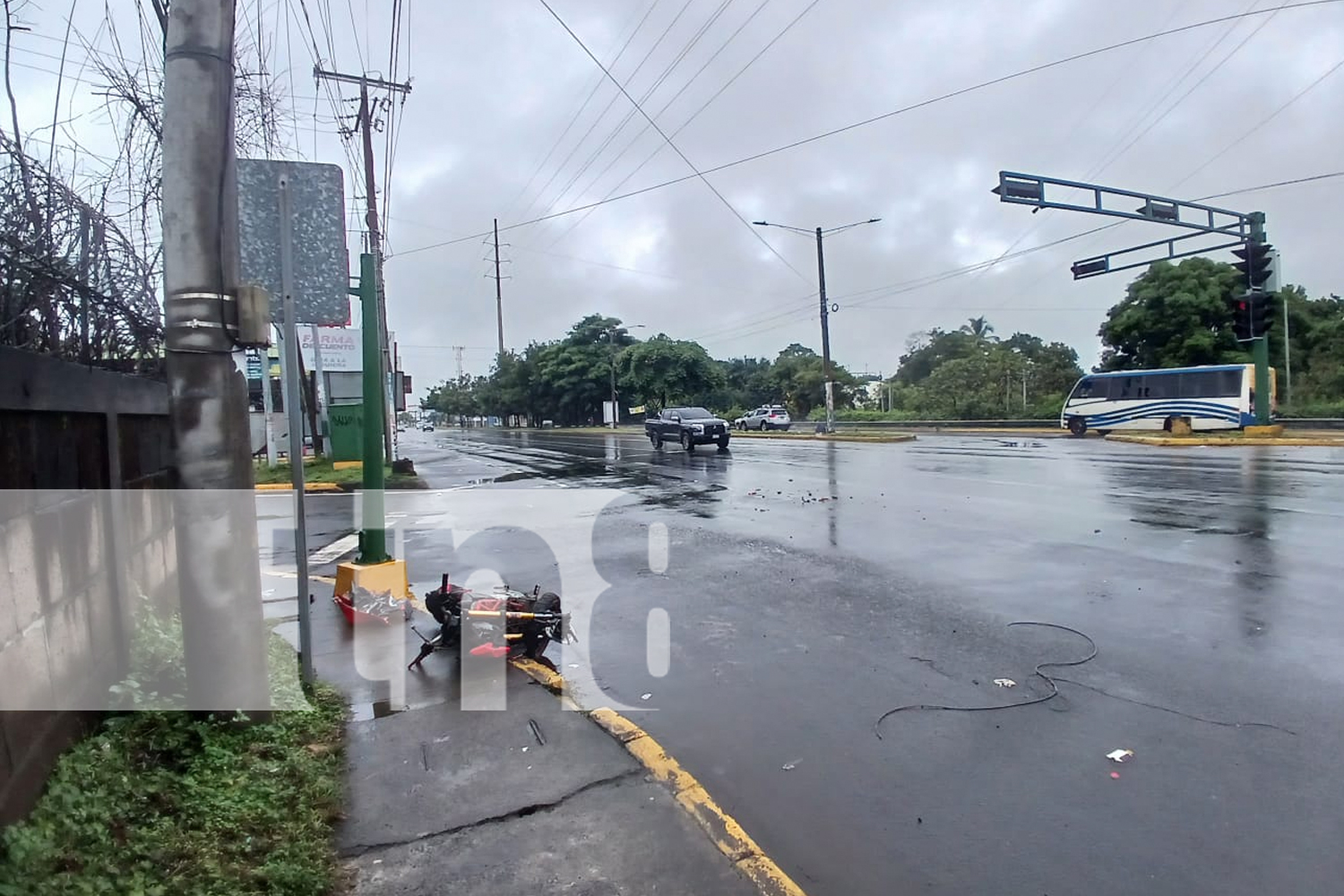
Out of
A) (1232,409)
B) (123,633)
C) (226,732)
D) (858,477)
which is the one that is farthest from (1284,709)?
(1232,409)

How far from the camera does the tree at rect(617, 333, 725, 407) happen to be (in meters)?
64.5

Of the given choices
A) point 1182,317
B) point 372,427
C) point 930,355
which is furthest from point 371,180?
point 930,355

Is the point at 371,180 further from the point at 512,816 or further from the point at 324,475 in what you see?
the point at 512,816

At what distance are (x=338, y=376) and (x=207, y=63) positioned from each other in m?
33.6

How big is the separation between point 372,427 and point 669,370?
57.7 m

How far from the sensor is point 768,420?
2128 inches

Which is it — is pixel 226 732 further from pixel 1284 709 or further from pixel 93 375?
pixel 1284 709

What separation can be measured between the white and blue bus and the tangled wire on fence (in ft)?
115

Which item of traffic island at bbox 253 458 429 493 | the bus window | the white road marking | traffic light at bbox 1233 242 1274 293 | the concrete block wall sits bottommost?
the white road marking

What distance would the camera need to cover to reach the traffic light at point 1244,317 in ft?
78.9

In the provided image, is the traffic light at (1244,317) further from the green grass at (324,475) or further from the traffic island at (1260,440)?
the green grass at (324,475)

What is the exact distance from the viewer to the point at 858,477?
59.4ft

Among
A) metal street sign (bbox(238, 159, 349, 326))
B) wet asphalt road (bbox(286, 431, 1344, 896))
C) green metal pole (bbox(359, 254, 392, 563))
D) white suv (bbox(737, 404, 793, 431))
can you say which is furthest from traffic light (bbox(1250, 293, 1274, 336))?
white suv (bbox(737, 404, 793, 431))

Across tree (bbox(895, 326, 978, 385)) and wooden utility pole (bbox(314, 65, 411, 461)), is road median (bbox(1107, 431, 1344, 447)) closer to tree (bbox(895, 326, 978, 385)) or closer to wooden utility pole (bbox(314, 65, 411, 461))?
wooden utility pole (bbox(314, 65, 411, 461))
